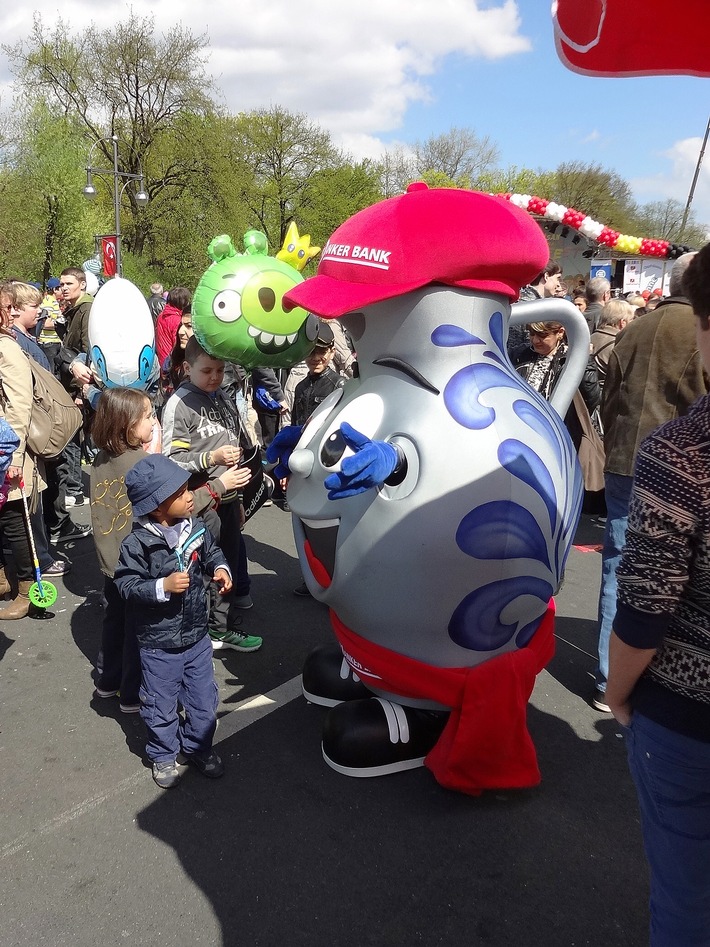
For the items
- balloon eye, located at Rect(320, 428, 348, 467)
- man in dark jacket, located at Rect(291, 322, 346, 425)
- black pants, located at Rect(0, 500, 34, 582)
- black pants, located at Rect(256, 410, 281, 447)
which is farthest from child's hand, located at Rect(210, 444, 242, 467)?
black pants, located at Rect(256, 410, 281, 447)

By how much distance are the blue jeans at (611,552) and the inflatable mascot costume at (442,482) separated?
701 mm

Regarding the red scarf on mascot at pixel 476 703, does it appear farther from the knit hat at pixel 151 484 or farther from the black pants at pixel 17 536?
the black pants at pixel 17 536

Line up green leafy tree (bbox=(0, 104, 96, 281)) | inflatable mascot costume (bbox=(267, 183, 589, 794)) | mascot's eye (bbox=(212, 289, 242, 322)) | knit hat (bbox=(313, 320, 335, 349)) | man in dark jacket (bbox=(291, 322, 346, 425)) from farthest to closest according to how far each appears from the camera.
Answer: green leafy tree (bbox=(0, 104, 96, 281))
man in dark jacket (bbox=(291, 322, 346, 425))
knit hat (bbox=(313, 320, 335, 349))
mascot's eye (bbox=(212, 289, 242, 322))
inflatable mascot costume (bbox=(267, 183, 589, 794))

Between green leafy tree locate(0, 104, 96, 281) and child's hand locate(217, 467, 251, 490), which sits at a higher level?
green leafy tree locate(0, 104, 96, 281)

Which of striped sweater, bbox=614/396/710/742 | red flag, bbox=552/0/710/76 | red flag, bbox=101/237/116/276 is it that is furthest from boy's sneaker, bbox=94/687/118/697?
red flag, bbox=101/237/116/276

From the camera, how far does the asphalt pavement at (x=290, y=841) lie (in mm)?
2254

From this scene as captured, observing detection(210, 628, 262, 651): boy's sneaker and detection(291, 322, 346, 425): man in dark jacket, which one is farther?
detection(291, 322, 346, 425): man in dark jacket

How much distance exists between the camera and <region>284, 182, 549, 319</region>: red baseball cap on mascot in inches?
98.3

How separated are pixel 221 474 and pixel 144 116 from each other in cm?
2853

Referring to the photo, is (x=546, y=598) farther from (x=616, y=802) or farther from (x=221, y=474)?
(x=221, y=474)

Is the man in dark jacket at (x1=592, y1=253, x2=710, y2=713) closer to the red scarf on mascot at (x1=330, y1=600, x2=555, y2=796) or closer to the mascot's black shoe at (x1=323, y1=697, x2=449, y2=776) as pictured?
the red scarf on mascot at (x1=330, y1=600, x2=555, y2=796)

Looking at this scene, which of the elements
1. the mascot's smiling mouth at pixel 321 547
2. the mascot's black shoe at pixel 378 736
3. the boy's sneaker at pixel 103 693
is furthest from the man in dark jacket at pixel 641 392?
the boy's sneaker at pixel 103 693

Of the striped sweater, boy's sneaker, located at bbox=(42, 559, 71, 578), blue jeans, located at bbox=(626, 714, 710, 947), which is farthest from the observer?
boy's sneaker, located at bbox=(42, 559, 71, 578)

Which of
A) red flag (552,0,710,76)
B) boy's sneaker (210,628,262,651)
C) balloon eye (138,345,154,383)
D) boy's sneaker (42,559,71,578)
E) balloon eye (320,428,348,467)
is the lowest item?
boy's sneaker (210,628,262,651)
